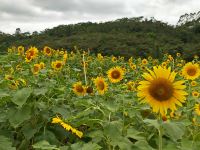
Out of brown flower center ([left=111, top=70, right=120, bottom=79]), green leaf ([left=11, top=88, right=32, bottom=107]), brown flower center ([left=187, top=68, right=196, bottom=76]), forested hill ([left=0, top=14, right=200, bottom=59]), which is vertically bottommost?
green leaf ([left=11, top=88, right=32, bottom=107])

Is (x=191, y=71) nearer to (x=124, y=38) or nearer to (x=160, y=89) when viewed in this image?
(x=160, y=89)

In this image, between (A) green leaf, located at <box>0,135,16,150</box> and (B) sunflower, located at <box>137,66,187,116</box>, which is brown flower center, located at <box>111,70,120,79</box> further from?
(B) sunflower, located at <box>137,66,187,116</box>

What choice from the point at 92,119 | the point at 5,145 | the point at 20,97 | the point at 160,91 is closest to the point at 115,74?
the point at 20,97

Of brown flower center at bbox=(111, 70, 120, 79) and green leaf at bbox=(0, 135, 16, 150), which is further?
brown flower center at bbox=(111, 70, 120, 79)

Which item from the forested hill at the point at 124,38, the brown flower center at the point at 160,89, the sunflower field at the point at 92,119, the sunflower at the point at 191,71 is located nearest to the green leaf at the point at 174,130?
the sunflower field at the point at 92,119

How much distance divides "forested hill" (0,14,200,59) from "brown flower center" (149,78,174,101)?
1481 cm

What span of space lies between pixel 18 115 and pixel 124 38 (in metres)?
17.6

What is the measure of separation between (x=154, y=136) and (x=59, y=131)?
54cm

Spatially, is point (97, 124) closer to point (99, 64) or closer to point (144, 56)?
point (99, 64)

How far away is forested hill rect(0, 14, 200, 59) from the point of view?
1802 centimetres

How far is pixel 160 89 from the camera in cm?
203

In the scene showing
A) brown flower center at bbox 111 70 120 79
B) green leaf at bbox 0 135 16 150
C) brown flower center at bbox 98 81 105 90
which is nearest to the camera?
green leaf at bbox 0 135 16 150

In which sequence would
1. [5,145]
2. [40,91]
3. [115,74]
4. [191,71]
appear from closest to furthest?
[5,145] → [40,91] → [115,74] → [191,71]

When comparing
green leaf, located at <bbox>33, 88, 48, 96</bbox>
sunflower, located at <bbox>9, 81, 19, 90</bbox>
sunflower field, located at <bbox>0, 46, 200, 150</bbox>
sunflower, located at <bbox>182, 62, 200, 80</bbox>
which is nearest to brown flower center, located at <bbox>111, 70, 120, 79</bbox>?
sunflower, located at <bbox>182, 62, 200, 80</bbox>
